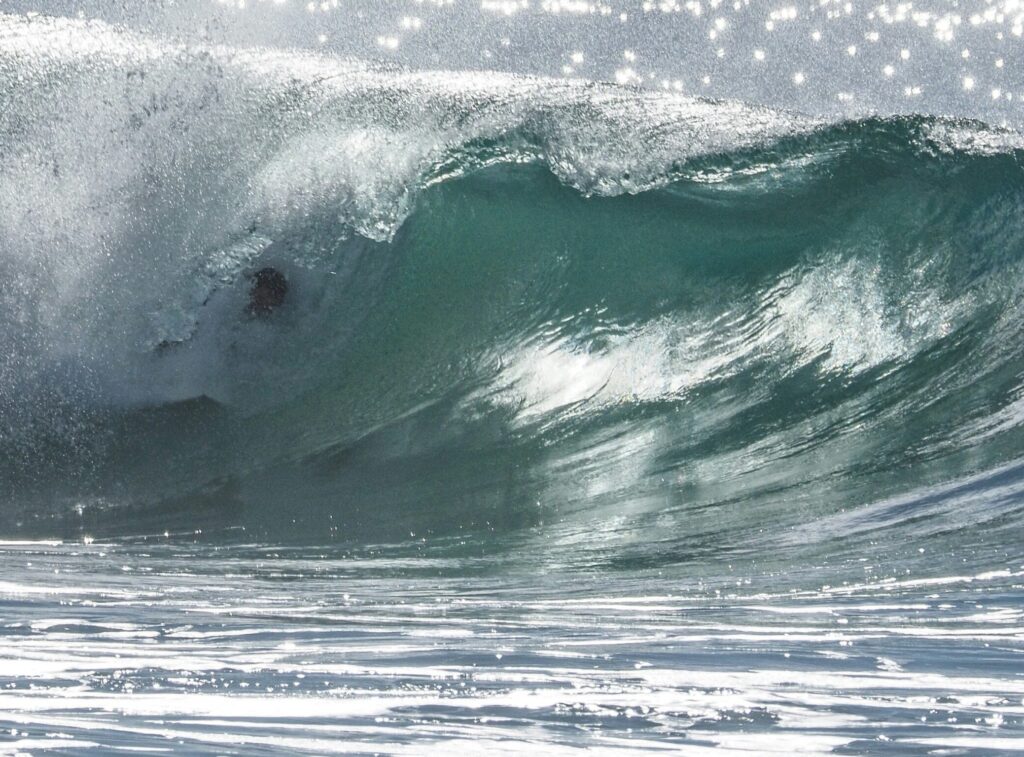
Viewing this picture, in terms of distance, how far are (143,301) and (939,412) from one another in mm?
3237

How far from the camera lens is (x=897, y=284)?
4.60 m

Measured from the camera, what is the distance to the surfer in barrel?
4340 mm

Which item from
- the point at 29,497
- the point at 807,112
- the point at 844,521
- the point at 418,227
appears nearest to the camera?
the point at 844,521

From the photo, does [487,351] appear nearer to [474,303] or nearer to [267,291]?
[474,303]

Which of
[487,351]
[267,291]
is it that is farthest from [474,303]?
[267,291]

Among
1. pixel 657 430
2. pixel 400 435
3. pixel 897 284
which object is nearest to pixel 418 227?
pixel 400 435

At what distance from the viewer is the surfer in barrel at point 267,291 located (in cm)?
434

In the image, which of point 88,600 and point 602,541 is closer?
point 88,600

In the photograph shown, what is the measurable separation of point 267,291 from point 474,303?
0.87 metres

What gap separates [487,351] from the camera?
4367 millimetres

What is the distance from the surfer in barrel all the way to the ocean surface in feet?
0.15

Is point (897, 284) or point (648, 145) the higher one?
point (648, 145)

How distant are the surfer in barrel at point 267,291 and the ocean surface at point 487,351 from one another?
5cm

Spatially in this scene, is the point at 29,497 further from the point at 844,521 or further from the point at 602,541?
the point at 844,521
